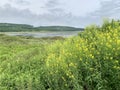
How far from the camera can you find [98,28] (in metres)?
11.2

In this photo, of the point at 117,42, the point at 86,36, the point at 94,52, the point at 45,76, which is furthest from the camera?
the point at 86,36

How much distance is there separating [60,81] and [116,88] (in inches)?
61.2

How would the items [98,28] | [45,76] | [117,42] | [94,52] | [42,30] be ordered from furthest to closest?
[42,30], [98,28], [45,76], [94,52], [117,42]

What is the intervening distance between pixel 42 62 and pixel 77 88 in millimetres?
3786

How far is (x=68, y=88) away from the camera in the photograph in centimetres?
795

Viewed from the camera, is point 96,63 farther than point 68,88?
No

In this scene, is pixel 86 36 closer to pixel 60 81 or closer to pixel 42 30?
pixel 60 81

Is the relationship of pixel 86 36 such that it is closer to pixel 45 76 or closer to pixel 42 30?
pixel 45 76

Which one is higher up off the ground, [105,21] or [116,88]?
[105,21]

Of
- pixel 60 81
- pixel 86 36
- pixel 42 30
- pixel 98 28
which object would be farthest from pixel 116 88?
pixel 42 30

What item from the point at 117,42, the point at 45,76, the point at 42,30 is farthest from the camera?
the point at 42,30

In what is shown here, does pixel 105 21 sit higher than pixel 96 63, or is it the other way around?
pixel 105 21

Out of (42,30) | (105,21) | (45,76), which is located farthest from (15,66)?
(42,30)

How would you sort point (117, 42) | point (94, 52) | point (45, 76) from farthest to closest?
point (45, 76)
point (94, 52)
point (117, 42)
